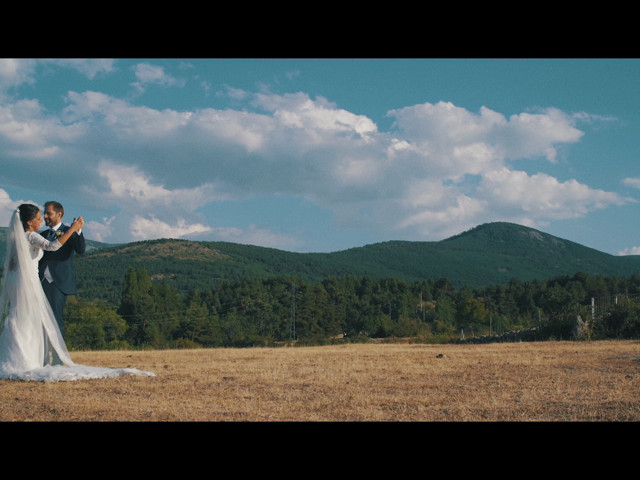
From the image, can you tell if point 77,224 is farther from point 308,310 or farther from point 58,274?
point 308,310

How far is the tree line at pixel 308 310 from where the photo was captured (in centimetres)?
6519

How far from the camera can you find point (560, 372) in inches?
366

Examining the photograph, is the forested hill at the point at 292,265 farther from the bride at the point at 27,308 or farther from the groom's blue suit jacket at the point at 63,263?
the bride at the point at 27,308

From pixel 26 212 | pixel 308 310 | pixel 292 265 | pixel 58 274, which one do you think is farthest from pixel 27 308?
pixel 292 265

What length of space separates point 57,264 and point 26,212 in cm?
99

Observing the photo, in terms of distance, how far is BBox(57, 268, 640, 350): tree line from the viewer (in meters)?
65.2

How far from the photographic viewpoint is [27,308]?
A: 9156 mm

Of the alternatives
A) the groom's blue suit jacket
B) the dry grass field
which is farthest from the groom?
the dry grass field

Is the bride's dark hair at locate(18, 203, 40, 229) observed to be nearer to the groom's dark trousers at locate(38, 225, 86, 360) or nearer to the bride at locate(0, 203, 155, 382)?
the bride at locate(0, 203, 155, 382)

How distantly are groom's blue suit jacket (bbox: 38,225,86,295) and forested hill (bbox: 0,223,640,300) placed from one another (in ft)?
336

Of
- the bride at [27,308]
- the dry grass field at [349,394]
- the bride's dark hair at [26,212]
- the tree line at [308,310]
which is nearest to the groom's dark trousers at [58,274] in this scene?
the bride at [27,308]

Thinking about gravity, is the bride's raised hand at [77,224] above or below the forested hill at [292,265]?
below
